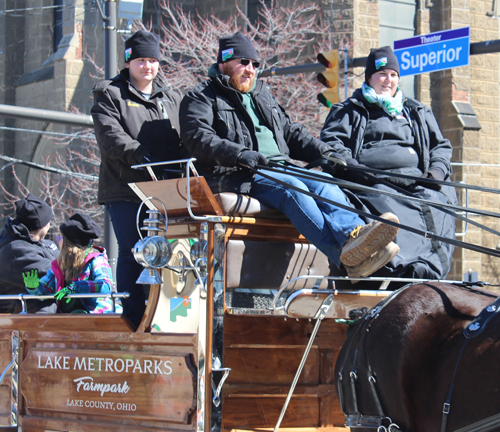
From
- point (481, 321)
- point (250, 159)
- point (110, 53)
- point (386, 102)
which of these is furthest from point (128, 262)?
point (110, 53)

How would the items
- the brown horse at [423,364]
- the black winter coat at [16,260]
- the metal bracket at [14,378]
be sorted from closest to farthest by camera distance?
1. the brown horse at [423,364]
2. the metal bracket at [14,378]
3. the black winter coat at [16,260]

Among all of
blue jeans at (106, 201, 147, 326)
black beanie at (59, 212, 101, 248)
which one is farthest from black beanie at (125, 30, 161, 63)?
black beanie at (59, 212, 101, 248)

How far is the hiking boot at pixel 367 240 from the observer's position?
323 centimetres

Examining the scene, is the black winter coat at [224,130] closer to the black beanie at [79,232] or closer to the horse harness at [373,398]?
the black beanie at [79,232]

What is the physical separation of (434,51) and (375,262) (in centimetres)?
685

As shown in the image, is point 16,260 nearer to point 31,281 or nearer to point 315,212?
point 31,281

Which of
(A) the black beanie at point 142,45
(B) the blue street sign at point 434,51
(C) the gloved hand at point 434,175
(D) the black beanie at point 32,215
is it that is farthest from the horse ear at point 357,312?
(B) the blue street sign at point 434,51

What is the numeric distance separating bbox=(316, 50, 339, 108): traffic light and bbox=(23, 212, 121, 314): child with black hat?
5707 mm

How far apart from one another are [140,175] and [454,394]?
2.61 m

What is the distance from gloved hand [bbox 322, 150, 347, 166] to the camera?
3.99 m

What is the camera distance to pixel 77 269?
468 cm

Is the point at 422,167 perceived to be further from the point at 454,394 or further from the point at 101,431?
the point at 101,431

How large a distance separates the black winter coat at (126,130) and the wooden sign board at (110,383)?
1.14 meters

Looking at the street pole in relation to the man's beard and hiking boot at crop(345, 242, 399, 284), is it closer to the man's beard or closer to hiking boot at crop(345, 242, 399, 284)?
the man's beard
